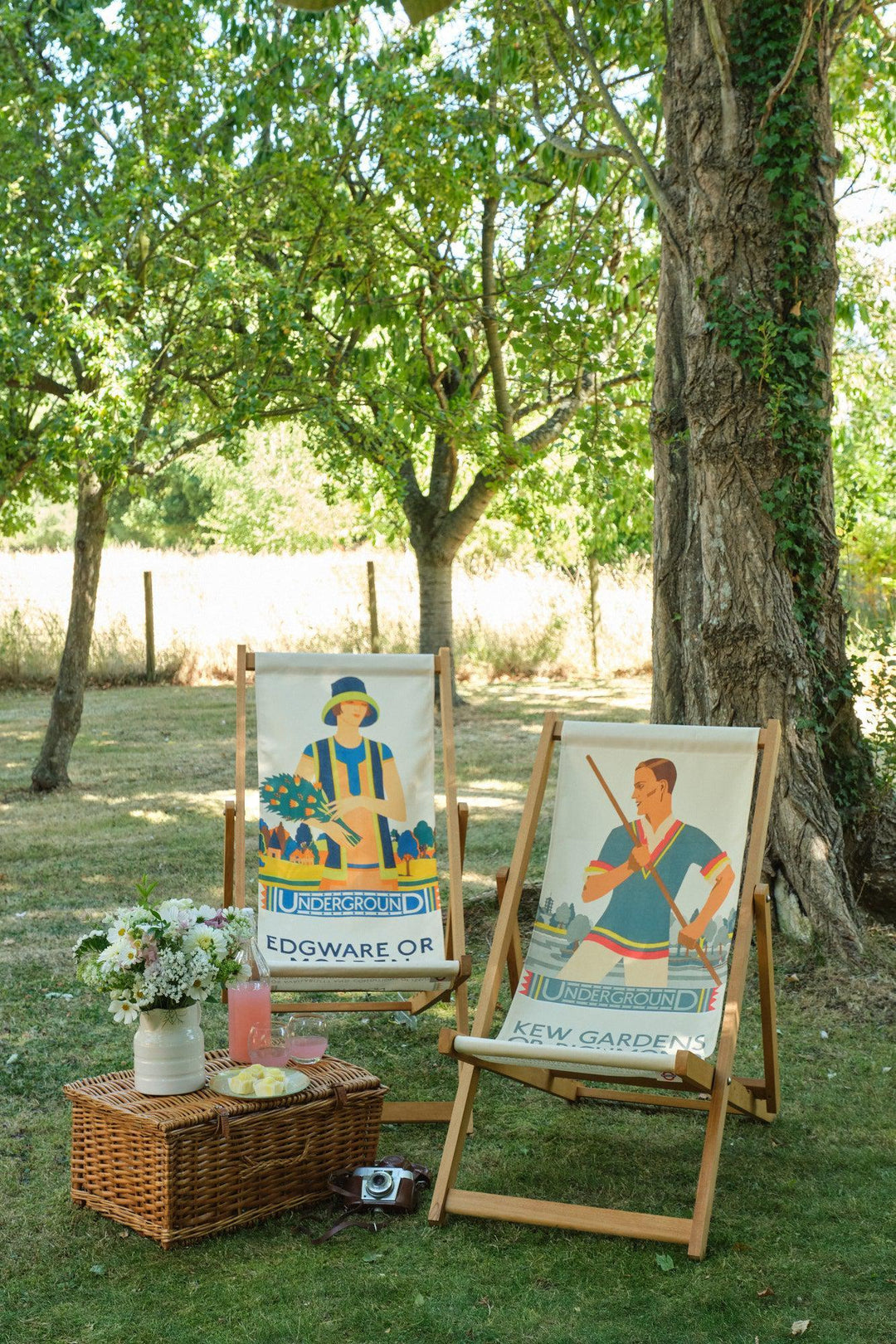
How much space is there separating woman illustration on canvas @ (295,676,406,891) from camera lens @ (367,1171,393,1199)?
0.97 metres

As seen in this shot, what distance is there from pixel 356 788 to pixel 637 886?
3.16ft

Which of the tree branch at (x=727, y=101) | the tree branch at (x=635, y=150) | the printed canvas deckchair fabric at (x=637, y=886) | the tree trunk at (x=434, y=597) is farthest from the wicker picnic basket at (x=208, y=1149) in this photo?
the tree trunk at (x=434, y=597)

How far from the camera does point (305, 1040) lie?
2932 millimetres

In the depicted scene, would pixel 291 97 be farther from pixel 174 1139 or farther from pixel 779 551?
pixel 174 1139

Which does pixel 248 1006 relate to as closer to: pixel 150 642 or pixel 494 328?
pixel 494 328

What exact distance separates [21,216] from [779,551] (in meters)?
4.40

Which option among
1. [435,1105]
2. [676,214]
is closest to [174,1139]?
[435,1105]

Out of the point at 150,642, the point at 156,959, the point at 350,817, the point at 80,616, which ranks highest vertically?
the point at 80,616

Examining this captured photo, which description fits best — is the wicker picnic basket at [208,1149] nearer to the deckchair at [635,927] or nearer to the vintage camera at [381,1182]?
the vintage camera at [381,1182]

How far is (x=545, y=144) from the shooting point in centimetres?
628

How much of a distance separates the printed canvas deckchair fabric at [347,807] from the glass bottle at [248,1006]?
1.65ft

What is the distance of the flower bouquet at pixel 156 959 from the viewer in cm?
260

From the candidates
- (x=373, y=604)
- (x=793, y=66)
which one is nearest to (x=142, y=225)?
(x=793, y=66)

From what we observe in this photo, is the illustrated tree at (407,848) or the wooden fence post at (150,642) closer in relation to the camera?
the illustrated tree at (407,848)
